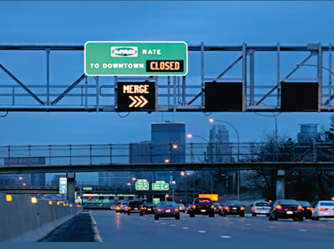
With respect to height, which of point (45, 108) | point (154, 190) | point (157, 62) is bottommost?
point (154, 190)

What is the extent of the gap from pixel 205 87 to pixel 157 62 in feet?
8.50

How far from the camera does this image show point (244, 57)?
Result: 36469 millimetres

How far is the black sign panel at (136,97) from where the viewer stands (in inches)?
1409

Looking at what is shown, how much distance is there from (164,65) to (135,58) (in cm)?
142

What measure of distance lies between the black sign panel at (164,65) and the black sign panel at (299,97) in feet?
17.0

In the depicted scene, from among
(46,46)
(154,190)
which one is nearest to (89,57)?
(46,46)

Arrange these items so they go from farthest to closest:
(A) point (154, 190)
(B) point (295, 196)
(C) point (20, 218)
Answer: (A) point (154, 190), (B) point (295, 196), (C) point (20, 218)

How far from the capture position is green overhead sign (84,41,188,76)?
36000mm

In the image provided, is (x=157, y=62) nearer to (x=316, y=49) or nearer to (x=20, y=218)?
(x=316, y=49)

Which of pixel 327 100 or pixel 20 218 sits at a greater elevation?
pixel 327 100

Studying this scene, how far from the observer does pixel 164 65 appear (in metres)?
36.2

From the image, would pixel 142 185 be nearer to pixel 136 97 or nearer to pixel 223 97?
pixel 223 97

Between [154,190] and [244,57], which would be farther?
[154,190]

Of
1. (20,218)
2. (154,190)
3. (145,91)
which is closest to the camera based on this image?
(20,218)
